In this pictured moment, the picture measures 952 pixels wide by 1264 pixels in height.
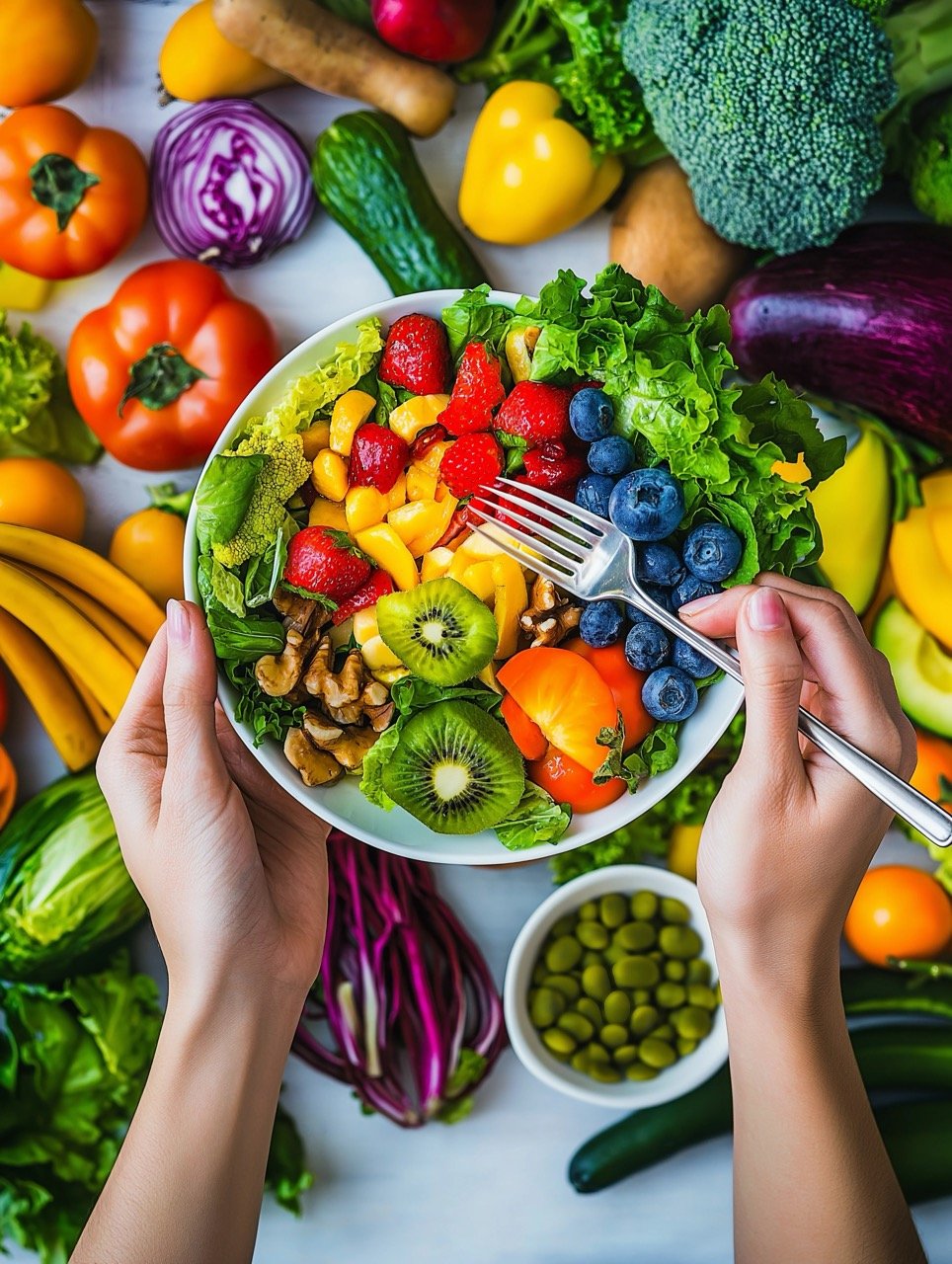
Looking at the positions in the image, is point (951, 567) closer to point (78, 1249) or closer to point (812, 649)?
point (812, 649)

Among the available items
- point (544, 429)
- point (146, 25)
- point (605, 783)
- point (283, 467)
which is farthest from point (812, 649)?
point (146, 25)

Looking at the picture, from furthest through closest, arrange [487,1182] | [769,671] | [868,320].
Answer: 1. [487,1182]
2. [868,320]
3. [769,671]

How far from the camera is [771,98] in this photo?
5.03ft

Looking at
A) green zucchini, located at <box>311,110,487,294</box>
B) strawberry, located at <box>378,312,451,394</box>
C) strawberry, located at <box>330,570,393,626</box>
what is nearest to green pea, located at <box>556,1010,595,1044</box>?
strawberry, located at <box>330,570,393,626</box>

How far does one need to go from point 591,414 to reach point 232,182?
2.73 ft

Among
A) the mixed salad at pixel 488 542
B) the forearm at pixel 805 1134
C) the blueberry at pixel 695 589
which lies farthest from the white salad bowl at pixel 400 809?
the forearm at pixel 805 1134

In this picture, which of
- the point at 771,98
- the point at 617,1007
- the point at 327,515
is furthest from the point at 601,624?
the point at 771,98

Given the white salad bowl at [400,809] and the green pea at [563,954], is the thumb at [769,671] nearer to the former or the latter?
the white salad bowl at [400,809]

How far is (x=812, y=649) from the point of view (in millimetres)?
A: 1197

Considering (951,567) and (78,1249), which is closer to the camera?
(78,1249)

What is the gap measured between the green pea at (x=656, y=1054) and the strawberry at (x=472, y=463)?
3.01 ft

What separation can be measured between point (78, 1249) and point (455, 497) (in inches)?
39.2

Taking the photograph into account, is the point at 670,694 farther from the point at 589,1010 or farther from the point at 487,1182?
the point at 487,1182

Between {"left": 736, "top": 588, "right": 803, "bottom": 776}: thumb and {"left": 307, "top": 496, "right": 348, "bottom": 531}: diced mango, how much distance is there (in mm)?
533
